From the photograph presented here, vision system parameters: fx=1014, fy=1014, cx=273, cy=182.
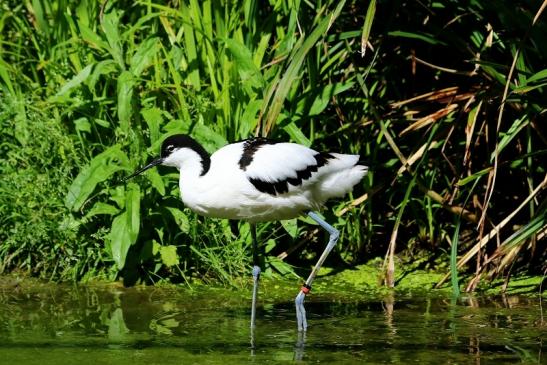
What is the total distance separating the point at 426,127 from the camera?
20.7 feet

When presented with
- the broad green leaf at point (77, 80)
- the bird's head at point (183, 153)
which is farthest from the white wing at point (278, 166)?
the broad green leaf at point (77, 80)

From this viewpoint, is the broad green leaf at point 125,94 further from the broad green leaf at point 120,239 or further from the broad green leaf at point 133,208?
the broad green leaf at point 120,239

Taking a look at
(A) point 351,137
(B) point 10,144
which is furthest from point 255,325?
(B) point 10,144

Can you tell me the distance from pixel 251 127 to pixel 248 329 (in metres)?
1.35

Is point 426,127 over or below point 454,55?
below

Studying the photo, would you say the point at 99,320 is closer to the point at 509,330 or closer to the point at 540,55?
the point at 509,330

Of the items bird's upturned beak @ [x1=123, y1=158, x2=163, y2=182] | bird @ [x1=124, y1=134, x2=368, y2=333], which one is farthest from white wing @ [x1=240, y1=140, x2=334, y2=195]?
bird's upturned beak @ [x1=123, y1=158, x2=163, y2=182]

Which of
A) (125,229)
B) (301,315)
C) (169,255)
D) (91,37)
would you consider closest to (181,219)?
(169,255)

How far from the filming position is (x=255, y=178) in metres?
5.17

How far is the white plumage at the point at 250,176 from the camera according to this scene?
202 inches

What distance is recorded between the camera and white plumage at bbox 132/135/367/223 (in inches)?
202

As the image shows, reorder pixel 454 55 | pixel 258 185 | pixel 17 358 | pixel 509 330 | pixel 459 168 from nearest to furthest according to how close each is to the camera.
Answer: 1. pixel 17 358
2. pixel 509 330
3. pixel 258 185
4. pixel 459 168
5. pixel 454 55

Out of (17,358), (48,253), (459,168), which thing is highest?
(459,168)

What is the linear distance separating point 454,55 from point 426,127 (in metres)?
0.49
